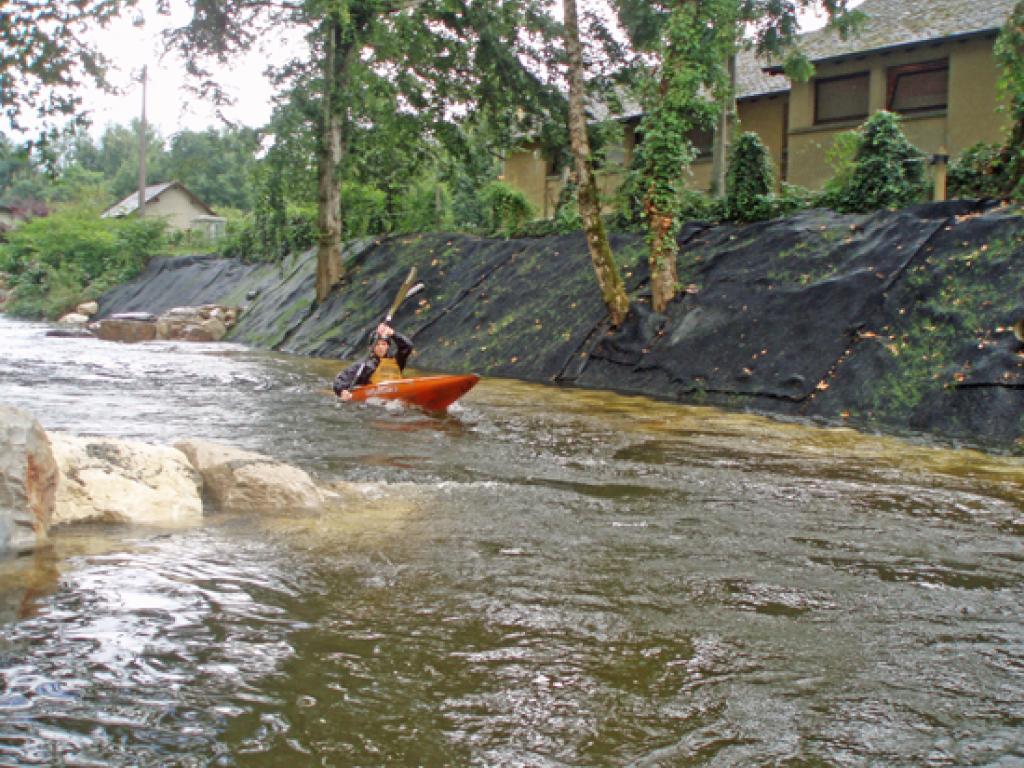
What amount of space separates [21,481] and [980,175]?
13.4 meters

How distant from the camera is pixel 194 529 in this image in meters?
6.02

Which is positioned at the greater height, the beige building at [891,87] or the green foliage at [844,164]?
the beige building at [891,87]

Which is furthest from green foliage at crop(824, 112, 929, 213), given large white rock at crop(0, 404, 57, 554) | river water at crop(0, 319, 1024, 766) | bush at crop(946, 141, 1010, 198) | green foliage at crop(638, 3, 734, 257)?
large white rock at crop(0, 404, 57, 554)

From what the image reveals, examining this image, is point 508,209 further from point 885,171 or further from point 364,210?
point 885,171

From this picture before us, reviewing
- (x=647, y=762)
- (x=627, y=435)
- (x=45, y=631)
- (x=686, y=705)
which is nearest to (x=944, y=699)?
(x=686, y=705)

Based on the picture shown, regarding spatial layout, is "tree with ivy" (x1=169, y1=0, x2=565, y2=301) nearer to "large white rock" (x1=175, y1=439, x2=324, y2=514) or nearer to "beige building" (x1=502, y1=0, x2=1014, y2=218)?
"beige building" (x1=502, y1=0, x2=1014, y2=218)

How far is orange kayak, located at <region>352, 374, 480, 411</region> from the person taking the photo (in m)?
11.7

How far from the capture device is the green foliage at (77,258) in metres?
37.7

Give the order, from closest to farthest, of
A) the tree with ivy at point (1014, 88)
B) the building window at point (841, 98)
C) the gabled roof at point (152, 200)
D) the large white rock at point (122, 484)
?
1. the large white rock at point (122, 484)
2. the tree with ivy at point (1014, 88)
3. the building window at point (841, 98)
4. the gabled roof at point (152, 200)

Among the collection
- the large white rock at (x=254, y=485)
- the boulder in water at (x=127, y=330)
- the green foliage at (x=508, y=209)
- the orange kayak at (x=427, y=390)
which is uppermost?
the green foliage at (x=508, y=209)

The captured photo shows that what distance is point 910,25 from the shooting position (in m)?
22.5

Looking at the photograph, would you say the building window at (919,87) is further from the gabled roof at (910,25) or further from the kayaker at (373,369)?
the kayaker at (373,369)

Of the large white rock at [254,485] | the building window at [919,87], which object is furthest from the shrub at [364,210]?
the large white rock at [254,485]

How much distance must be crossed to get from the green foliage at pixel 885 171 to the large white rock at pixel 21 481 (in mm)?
12840
